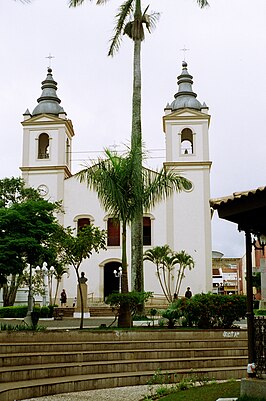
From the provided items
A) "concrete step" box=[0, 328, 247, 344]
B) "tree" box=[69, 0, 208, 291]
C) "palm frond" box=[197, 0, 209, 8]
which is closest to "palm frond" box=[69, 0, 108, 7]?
"tree" box=[69, 0, 208, 291]

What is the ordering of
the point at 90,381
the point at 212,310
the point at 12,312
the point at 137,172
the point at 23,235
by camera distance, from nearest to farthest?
1. the point at 90,381
2. the point at 212,310
3. the point at 23,235
4. the point at 137,172
5. the point at 12,312

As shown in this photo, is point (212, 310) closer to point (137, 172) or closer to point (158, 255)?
point (137, 172)

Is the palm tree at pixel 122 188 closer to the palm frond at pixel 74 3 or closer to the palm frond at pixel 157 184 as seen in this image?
the palm frond at pixel 157 184

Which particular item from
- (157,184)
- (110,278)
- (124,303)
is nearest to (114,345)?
(124,303)

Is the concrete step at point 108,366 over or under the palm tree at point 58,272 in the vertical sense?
under

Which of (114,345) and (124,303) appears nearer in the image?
(114,345)

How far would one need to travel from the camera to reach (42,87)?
38719 millimetres

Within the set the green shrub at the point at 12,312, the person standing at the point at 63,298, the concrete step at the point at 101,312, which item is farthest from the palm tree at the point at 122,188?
the person standing at the point at 63,298

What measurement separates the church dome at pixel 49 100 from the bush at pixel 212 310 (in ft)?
84.2

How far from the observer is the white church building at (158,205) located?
34406 millimetres

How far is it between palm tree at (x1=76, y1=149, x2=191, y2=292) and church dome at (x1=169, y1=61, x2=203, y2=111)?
22.6 meters

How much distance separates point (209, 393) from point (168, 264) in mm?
25676

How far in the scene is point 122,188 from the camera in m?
14.6

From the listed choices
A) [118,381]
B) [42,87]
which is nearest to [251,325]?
[118,381]
